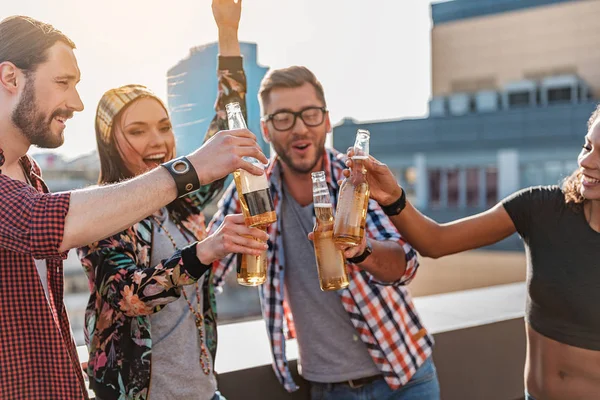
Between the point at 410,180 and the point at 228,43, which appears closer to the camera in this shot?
the point at 228,43

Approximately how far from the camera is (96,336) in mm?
1712

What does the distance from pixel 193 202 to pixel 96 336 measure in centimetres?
56

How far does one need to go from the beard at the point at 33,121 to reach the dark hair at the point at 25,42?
4 cm

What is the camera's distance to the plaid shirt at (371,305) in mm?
2166

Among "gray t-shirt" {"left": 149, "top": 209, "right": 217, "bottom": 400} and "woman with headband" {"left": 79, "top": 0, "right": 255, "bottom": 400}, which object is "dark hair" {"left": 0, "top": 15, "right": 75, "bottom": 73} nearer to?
"woman with headband" {"left": 79, "top": 0, "right": 255, "bottom": 400}

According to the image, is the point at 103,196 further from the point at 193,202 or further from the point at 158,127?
the point at 193,202

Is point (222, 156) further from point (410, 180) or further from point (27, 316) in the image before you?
Answer: point (410, 180)

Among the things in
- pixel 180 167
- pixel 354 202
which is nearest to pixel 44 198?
pixel 180 167

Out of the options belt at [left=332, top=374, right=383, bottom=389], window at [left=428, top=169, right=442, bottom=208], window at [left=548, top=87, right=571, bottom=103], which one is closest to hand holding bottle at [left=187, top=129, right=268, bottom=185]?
belt at [left=332, top=374, right=383, bottom=389]

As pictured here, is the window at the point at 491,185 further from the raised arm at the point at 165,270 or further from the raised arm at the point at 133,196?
the raised arm at the point at 133,196

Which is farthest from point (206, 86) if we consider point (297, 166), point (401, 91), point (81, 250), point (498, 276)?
point (498, 276)

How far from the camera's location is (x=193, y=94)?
2.39m

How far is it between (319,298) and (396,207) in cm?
45

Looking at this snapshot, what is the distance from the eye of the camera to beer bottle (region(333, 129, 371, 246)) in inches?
66.3
